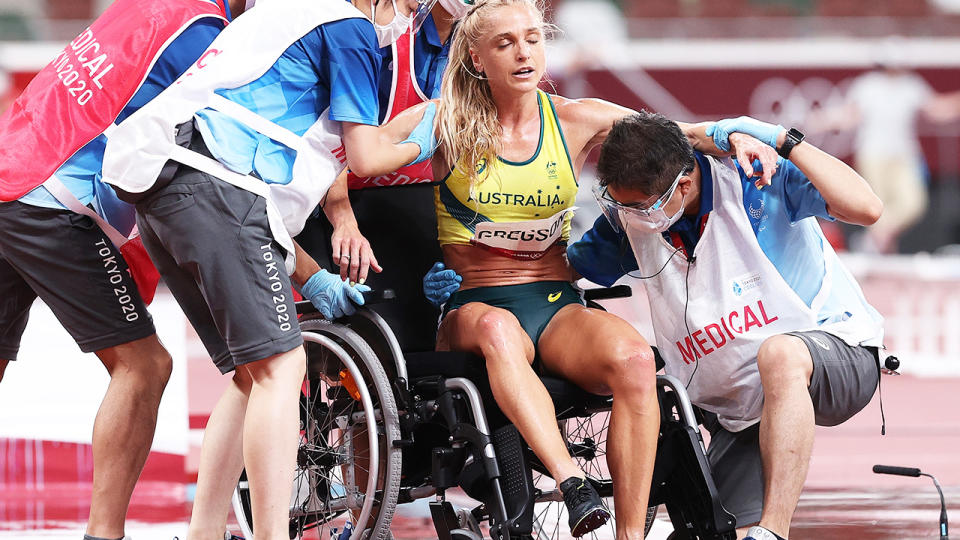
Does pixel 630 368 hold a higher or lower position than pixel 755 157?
lower

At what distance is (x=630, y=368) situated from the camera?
10.2ft

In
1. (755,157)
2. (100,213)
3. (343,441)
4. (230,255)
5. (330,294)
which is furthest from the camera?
(343,441)

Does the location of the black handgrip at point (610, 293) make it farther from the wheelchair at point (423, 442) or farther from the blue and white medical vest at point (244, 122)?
the blue and white medical vest at point (244, 122)

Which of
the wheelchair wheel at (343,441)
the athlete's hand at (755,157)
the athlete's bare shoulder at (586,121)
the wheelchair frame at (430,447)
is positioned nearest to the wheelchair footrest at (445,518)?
the wheelchair frame at (430,447)

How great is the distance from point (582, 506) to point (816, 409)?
70 cm

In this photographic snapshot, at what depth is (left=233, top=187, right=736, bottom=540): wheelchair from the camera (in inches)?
122

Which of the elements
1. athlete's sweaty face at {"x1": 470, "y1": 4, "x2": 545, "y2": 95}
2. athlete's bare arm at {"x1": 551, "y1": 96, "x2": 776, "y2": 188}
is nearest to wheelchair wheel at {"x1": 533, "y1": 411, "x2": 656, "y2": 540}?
athlete's bare arm at {"x1": 551, "y1": 96, "x2": 776, "y2": 188}

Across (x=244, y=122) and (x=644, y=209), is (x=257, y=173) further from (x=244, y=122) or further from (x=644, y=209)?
(x=644, y=209)

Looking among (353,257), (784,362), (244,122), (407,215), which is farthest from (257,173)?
(784,362)

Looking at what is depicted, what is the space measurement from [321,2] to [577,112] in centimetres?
91

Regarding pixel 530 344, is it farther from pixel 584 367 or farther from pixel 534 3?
pixel 534 3

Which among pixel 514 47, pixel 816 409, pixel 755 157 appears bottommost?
pixel 816 409

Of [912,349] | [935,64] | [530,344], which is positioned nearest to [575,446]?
[530,344]

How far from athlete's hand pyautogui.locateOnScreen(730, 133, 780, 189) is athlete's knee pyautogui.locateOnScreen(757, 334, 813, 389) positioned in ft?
1.30
